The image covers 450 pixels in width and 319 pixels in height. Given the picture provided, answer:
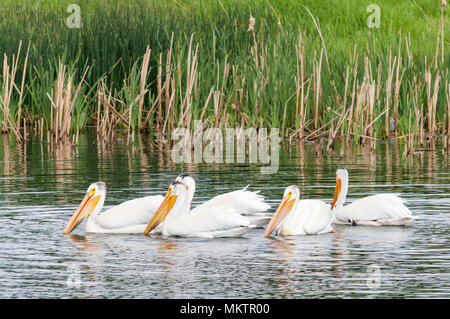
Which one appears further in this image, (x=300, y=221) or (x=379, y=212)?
(x=379, y=212)

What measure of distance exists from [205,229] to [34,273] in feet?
7.33

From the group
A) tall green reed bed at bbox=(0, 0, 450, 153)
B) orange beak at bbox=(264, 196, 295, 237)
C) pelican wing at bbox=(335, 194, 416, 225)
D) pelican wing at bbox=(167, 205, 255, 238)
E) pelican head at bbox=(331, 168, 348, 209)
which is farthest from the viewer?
tall green reed bed at bbox=(0, 0, 450, 153)

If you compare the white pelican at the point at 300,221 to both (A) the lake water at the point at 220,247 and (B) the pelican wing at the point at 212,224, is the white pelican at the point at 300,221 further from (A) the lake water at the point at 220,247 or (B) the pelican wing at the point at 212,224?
(B) the pelican wing at the point at 212,224

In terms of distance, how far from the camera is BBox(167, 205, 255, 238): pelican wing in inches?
388

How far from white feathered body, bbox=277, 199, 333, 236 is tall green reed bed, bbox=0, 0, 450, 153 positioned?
5.53 m

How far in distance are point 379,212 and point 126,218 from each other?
2.53 meters

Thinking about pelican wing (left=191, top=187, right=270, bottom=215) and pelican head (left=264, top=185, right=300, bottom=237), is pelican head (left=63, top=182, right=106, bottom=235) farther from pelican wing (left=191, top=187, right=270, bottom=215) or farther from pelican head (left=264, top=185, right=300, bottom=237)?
pelican head (left=264, top=185, right=300, bottom=237)

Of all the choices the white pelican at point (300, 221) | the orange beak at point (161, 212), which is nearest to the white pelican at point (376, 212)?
the white pelican at point (300, 221)

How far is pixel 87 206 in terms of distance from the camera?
1055 cm

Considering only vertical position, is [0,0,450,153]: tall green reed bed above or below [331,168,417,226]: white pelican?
above

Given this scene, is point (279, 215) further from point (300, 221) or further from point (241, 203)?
point (241, 203)

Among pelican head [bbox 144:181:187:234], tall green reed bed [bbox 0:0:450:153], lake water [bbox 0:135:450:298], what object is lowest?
lake water [bbox 0:135:450:298]

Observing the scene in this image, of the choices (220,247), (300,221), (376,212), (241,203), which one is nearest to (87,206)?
(241,203)

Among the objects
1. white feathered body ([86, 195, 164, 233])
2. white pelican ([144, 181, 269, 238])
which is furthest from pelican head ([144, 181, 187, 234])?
white feathered body ([86, 195, 164, 233])
